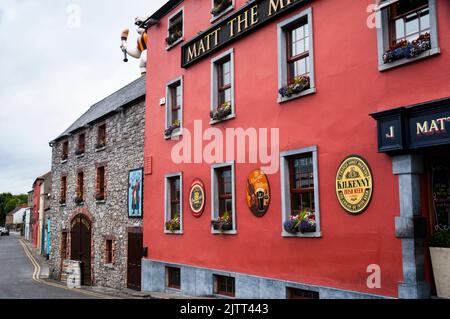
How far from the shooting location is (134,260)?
1748 centimetres

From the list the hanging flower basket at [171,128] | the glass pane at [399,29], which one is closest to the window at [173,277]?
the hanging flower basket at [171,128]

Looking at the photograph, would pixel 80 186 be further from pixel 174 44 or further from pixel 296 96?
pixel 296 96

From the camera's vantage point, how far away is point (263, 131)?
11469 millimetres

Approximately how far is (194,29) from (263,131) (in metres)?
5.06

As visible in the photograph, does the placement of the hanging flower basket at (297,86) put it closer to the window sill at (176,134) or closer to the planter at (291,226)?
the planter at (291,226)

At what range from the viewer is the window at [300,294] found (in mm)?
9977

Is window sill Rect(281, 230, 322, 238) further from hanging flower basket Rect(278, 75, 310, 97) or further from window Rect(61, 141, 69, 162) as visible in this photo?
window Rect(61, 141, 69, 162)

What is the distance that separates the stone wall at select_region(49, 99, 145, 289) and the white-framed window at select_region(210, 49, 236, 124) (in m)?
5.00

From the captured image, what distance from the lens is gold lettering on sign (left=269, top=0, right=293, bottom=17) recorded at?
35.8ft

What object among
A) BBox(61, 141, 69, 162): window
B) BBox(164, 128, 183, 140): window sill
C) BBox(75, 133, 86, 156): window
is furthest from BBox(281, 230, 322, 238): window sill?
BBox(61, 141, 69, 162): window

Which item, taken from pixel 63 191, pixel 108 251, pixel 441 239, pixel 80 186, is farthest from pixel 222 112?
pixel 63 191

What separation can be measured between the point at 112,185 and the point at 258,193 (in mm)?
10199

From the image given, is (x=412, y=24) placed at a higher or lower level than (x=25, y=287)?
higher

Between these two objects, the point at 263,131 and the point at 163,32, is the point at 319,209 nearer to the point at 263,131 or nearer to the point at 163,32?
the point at 263,131
